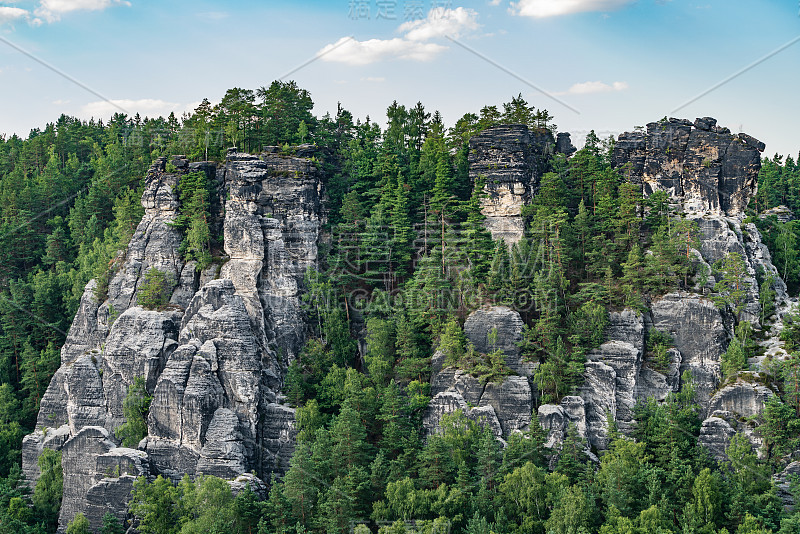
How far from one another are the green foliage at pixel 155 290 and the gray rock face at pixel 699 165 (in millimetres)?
30351

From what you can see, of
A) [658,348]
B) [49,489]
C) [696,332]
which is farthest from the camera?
[49,489]

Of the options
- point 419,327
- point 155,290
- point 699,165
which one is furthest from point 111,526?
point 699,165

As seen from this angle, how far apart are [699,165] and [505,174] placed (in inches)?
488

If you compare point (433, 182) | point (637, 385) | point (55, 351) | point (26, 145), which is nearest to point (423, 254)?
point (433, 182)

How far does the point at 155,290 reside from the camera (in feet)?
151

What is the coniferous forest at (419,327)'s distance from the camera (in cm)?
3562

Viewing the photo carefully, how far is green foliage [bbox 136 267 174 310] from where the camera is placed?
4581 centimetres

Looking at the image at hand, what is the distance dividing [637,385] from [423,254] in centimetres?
1583

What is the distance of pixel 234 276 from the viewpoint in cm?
4634

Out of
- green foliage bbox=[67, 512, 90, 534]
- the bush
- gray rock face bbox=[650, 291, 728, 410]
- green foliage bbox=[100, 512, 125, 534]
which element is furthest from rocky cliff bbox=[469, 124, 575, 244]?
green foliage bbox=[67, 512, 90, 534]

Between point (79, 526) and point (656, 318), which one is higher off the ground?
point (656, 318)

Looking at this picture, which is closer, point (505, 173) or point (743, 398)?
point (743, 398)

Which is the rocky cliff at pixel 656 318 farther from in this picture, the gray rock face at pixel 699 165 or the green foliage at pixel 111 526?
the green foliage at pixel 111 526

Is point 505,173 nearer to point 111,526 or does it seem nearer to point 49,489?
point 111,526
